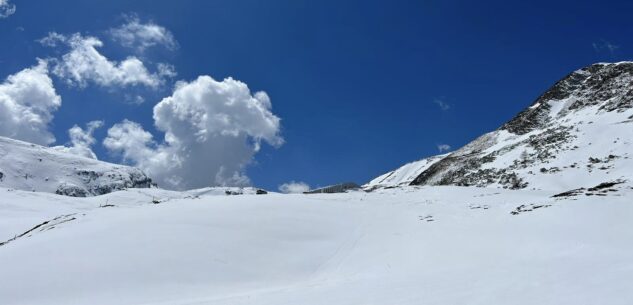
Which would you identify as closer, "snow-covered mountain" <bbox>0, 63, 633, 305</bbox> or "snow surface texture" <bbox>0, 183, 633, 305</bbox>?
"snow surface texture" <bbox>0, 183, 633, 305</bbox>

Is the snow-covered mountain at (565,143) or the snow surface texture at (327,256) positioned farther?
the snow-covered mountain at (565,143)

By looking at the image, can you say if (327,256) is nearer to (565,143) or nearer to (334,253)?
(334,253)

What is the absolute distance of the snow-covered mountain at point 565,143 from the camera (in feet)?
203

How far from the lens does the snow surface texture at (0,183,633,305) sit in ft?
42.7

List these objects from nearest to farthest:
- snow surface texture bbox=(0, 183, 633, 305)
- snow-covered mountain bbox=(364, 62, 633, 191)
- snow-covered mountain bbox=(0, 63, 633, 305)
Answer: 1. snow surface texture bbox=(0, 183, 633, 305)
2. snow-covered mountain bbox=(0, 63, 633, 305)
3. snow-covered mountain bbox=(364, 62, 633, 191)

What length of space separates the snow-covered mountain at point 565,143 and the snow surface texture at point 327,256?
3361 centimetres

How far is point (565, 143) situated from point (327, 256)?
66.7 metres

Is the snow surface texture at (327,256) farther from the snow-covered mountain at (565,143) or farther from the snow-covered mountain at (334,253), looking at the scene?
the snow-covered mountain at (565,143)

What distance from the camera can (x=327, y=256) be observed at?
82.7 ft

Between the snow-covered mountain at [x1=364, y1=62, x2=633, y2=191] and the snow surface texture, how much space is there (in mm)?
33607

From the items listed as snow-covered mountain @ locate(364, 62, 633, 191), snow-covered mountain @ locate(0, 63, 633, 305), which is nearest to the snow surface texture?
snow-covered mountain @ locate(0, 63, 633, 305)

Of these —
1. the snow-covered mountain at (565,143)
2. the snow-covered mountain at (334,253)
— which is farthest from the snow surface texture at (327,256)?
the snow-covered mountain at (565,143)

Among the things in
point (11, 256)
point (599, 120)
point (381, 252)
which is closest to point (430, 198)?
point (381, 252)

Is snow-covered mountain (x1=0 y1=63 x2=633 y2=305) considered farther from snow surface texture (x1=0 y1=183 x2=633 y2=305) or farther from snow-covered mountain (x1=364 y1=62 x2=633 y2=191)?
snow-covered mountain (x1=364 y1=62 x2=633 y2=191)
